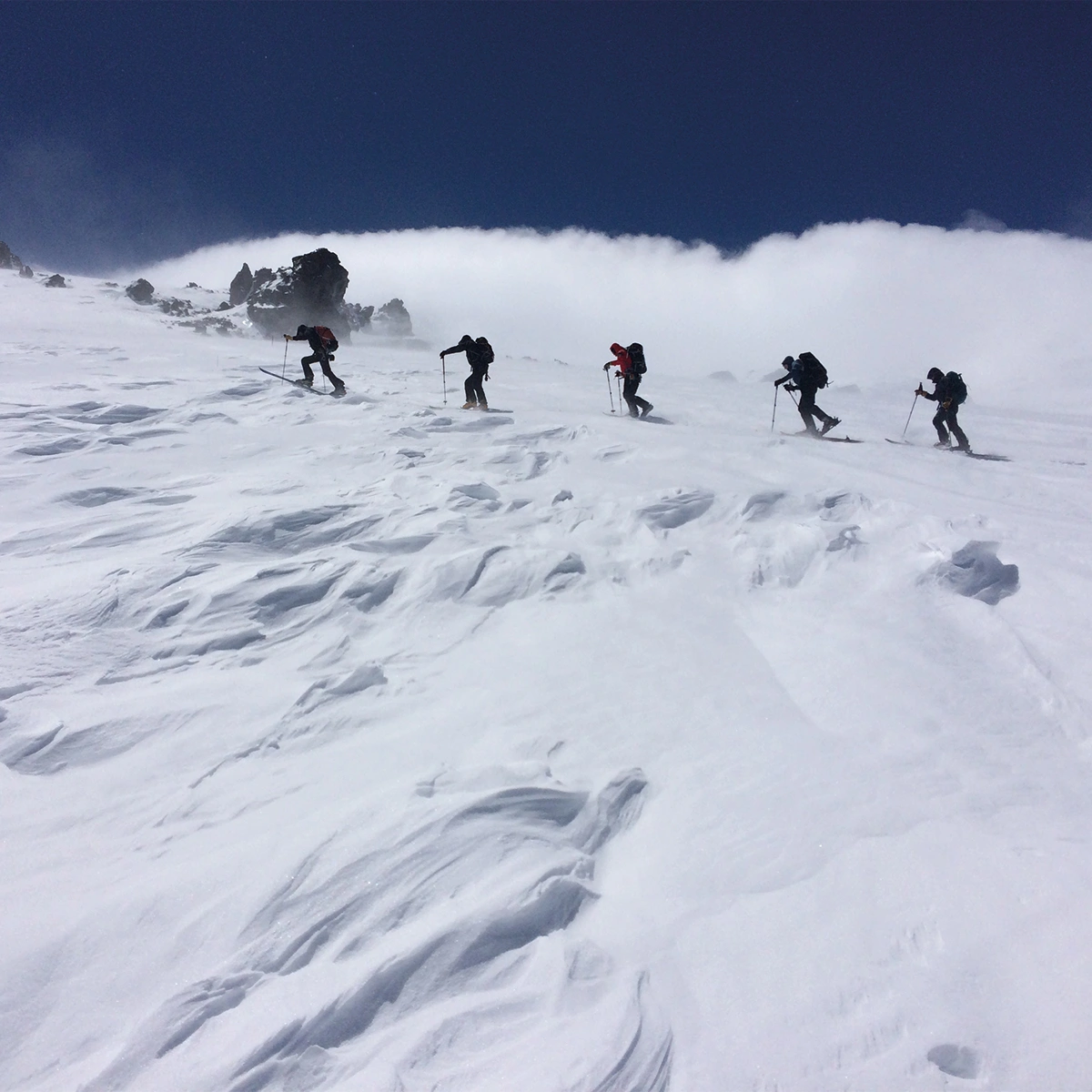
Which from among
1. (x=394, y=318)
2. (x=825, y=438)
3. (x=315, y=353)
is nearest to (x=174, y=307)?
(x=394, y=318)

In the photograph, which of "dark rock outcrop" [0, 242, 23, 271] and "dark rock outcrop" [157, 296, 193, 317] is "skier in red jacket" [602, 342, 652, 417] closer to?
"dark rock outcrop" [157, 296, 193, 317]

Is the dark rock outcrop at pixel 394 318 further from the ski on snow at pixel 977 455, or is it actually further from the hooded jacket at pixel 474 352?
the ski on snow at pixel 977 455

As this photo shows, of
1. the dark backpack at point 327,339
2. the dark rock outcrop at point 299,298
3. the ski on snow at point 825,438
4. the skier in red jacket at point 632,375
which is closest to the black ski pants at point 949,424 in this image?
the ski on snow at point 825,438

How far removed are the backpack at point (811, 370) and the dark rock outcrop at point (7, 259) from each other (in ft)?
189

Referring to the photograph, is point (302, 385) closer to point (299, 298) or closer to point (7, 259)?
point (299, 298)

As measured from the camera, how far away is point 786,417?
579 inches

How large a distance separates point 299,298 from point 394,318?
15141mm

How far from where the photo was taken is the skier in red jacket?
1255 centimetres

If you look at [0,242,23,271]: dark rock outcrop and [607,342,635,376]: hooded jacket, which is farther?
[0,242,23,271]: dark rock outcrop

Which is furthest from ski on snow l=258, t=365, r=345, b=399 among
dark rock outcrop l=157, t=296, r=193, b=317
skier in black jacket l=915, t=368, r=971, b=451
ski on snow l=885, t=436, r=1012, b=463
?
dark rock outcrop l=157, t=296, r=193, b=317

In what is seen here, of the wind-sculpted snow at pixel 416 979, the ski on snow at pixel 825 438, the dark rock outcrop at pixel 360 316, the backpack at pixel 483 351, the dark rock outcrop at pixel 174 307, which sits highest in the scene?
the dark rock outcrop at pixel 360 316

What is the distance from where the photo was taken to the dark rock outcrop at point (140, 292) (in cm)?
3841

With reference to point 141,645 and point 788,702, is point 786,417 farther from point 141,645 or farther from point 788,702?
point 141,645

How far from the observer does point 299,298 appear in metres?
36.8
